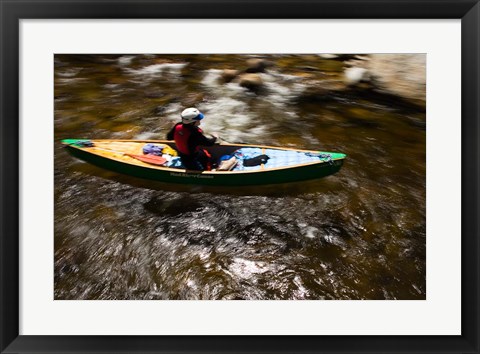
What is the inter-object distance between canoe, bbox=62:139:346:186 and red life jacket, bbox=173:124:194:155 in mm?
233

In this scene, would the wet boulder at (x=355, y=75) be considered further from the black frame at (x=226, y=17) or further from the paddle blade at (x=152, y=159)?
the paddle blade at (x=152, y=159)

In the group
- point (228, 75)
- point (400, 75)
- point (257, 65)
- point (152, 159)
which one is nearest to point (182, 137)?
point (152, 159)

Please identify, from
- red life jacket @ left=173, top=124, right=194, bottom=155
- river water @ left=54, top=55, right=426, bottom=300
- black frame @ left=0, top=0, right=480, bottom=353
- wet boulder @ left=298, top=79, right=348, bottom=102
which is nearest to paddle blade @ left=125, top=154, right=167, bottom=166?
river water @ left=54, top=55, right=426, bottom=300

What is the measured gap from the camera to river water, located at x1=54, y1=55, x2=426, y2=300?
3.31 meters

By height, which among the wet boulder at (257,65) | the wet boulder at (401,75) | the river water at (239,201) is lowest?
the river water at (239,201)

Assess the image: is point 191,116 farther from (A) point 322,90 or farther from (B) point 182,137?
(A) point 322,90

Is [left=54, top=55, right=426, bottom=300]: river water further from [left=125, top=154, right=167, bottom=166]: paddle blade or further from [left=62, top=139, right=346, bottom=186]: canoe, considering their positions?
[left=125, top=154, right=167, bottom=166]: paddle blade

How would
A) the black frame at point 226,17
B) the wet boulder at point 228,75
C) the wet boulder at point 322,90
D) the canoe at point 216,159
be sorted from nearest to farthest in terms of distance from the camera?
the black frame at point 226,17 < the wet boulder at point 228,75 < the canoe at point 216,159 < the wet boulder at point 322,90

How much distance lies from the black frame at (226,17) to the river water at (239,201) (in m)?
0.33

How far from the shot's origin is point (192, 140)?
12.7ft

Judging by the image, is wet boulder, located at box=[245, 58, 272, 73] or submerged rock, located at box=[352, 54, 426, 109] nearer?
submerged rock, located at box=[352, 54, 426, 109]

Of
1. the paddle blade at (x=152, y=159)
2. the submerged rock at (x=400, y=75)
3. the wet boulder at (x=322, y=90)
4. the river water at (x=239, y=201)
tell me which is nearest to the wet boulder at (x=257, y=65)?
the river water at (x=239, y=201)

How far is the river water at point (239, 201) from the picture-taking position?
130 inches

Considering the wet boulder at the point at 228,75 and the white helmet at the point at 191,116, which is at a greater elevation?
the wet boulder at the point at 228,75
